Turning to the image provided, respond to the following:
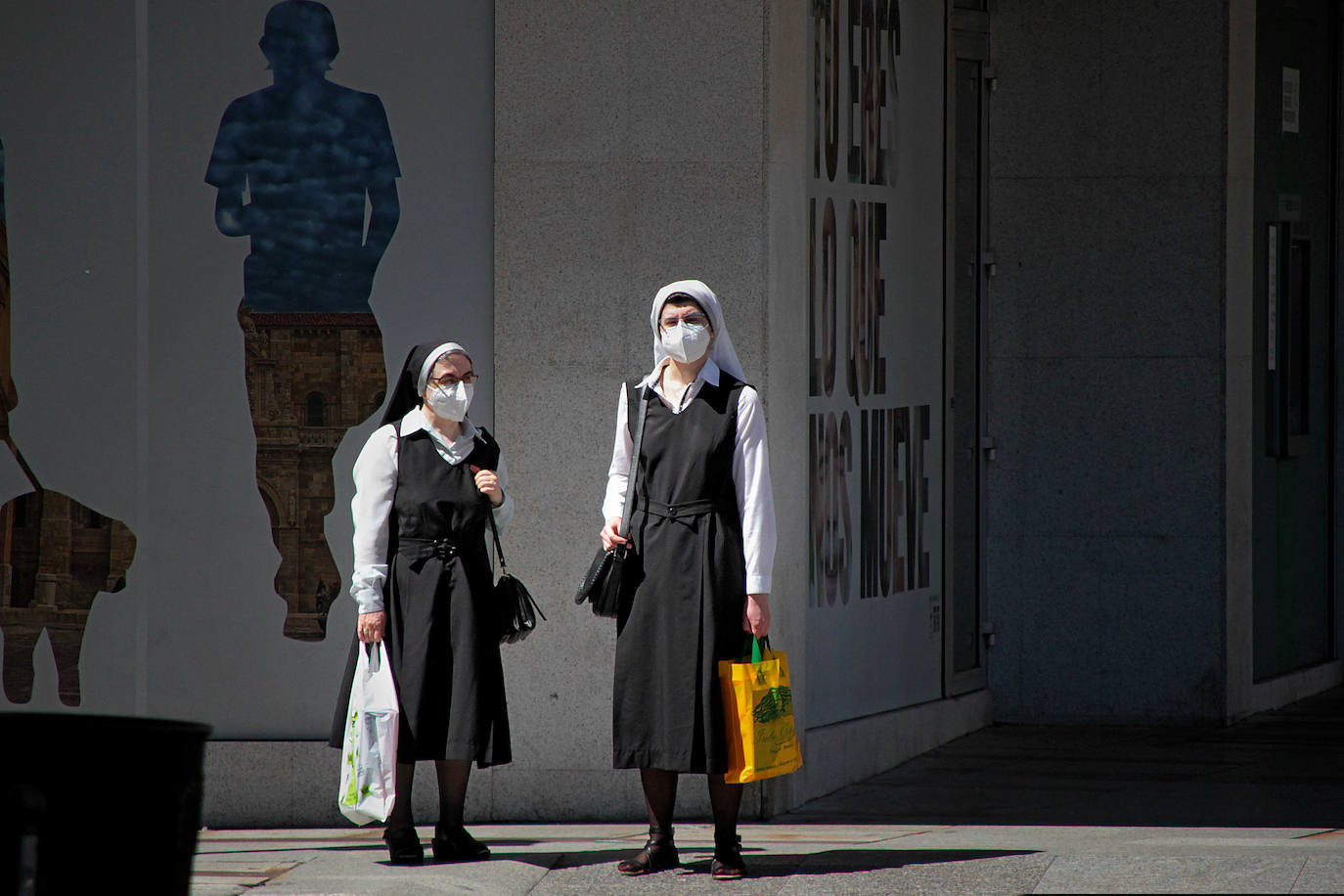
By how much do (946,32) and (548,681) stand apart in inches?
178

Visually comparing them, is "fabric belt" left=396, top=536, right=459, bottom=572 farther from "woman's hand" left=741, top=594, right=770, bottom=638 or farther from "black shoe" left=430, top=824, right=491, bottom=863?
"woman's hand" left=741, top=594, right=770, bottom=638

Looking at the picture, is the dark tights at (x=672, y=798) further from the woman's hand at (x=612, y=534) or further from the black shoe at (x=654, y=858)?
the woman's hand at (x=612, y=534)

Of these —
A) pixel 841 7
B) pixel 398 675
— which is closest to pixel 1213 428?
pixel 841 7

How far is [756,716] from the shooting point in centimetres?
653

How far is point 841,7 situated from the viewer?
28.9ft

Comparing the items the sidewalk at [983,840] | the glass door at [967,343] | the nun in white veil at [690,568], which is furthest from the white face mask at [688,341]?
the glass door at [967,343]

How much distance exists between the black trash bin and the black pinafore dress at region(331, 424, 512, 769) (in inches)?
116

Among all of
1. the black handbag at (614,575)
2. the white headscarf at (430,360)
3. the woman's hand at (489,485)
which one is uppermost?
the white headscarf at (430,360)

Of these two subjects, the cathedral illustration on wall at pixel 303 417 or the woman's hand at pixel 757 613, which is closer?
the woman's hand at pixel 757 613

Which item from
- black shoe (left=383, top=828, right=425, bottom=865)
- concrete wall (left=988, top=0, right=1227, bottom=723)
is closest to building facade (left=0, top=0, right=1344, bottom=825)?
concrete wall (left=988, top=0, right=1227, bottom=723)

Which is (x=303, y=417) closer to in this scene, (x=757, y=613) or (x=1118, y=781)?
(x=757, y=613)

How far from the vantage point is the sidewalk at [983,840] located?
6.43 meters

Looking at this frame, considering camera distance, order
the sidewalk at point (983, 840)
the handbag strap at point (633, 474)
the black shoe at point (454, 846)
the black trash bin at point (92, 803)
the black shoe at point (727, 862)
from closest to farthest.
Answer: the black trash bin at point (92, 803) → the sidewalk at point (983, 840) → the black shoe at point (727, 862) → the handbag strap at point (633, 474) → the black shoe at point (454, 846)

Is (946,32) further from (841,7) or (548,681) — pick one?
(548,681)
